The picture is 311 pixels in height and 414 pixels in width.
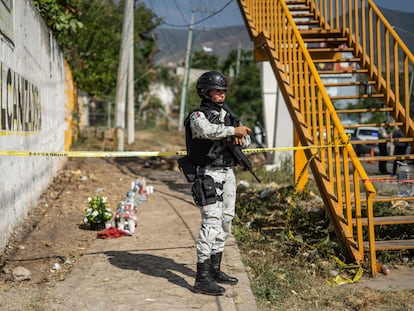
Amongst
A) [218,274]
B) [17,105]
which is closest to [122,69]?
[17,105]

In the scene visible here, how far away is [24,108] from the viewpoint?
8578 mm

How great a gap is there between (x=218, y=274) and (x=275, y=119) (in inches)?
377

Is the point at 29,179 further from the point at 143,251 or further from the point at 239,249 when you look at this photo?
the point at 239,249

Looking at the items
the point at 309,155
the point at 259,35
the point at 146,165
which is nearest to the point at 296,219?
the point at 309,155

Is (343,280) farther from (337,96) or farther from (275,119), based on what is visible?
(275,119)

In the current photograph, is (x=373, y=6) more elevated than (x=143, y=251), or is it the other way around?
(x=373, y=6)

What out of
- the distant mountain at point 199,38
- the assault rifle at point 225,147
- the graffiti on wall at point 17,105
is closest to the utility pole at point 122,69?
the distant mountain at point 199,38

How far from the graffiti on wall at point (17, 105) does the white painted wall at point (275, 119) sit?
20.6 feet

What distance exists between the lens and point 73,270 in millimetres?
6098

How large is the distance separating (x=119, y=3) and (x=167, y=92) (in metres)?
48.4

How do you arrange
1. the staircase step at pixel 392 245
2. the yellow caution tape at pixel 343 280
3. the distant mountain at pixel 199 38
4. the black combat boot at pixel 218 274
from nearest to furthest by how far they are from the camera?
1. the black combat boot at pixel 218 274
2. the yellow caution tape at pixel 343 280
3. the staircase step at pixel 392 245
4. the distant mountain at pixel 199 38

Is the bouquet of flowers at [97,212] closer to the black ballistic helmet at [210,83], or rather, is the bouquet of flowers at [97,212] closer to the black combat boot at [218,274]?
the black combat boot at [218,274]

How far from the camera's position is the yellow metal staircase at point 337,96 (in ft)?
21.4

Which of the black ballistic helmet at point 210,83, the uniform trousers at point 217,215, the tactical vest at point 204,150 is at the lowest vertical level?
the uniform trousers at point 217,215
